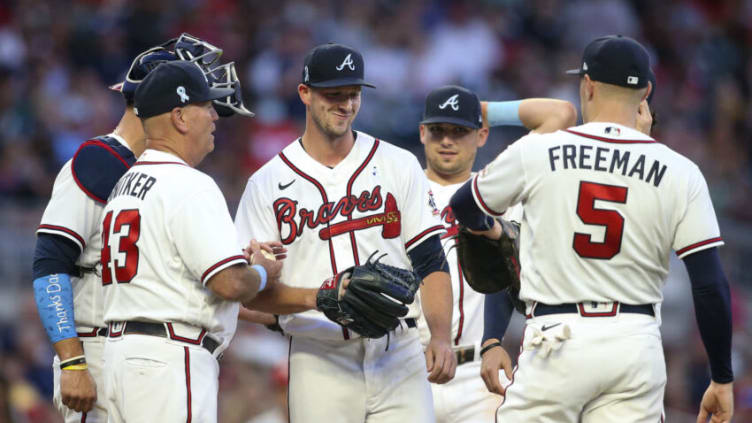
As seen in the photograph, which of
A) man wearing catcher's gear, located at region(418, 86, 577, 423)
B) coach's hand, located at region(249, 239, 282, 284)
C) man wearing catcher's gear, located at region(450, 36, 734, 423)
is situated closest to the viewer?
man wearing catcher's gear, located at region(450, 36, 734, 423)

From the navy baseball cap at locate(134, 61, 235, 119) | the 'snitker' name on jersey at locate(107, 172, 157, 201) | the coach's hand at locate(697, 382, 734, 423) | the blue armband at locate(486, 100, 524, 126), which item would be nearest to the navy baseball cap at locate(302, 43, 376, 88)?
the navy baseball cap at locate(134, 61, 235, 119)

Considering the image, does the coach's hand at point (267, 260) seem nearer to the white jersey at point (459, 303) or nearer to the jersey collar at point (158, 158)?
the jersey collar at point (158, 158)

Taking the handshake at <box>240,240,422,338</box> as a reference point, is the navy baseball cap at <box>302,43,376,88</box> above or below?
above

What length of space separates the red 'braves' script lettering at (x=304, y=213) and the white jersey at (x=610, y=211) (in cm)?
104

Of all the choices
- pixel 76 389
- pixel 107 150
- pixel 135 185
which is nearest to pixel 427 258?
pixel 135 185

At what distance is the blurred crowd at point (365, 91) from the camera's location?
977 cm

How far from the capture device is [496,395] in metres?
5.67

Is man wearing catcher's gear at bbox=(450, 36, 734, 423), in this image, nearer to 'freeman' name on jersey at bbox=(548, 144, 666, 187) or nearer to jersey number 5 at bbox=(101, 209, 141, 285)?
'freeman' name on jersey at bbox=(548, 144, 666, 187)

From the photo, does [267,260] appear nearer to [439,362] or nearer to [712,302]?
[439,362]

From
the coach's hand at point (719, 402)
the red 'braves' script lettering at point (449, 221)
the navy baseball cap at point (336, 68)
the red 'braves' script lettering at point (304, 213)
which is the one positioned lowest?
the coach's hand at point (719, 402)

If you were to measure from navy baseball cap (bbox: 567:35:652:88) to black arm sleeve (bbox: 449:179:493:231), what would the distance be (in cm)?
72

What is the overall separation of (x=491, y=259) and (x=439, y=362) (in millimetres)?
551

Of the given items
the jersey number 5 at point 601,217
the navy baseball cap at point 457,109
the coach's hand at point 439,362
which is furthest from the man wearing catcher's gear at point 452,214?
the jersey number 5 at point 601,217

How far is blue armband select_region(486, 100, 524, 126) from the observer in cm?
530
